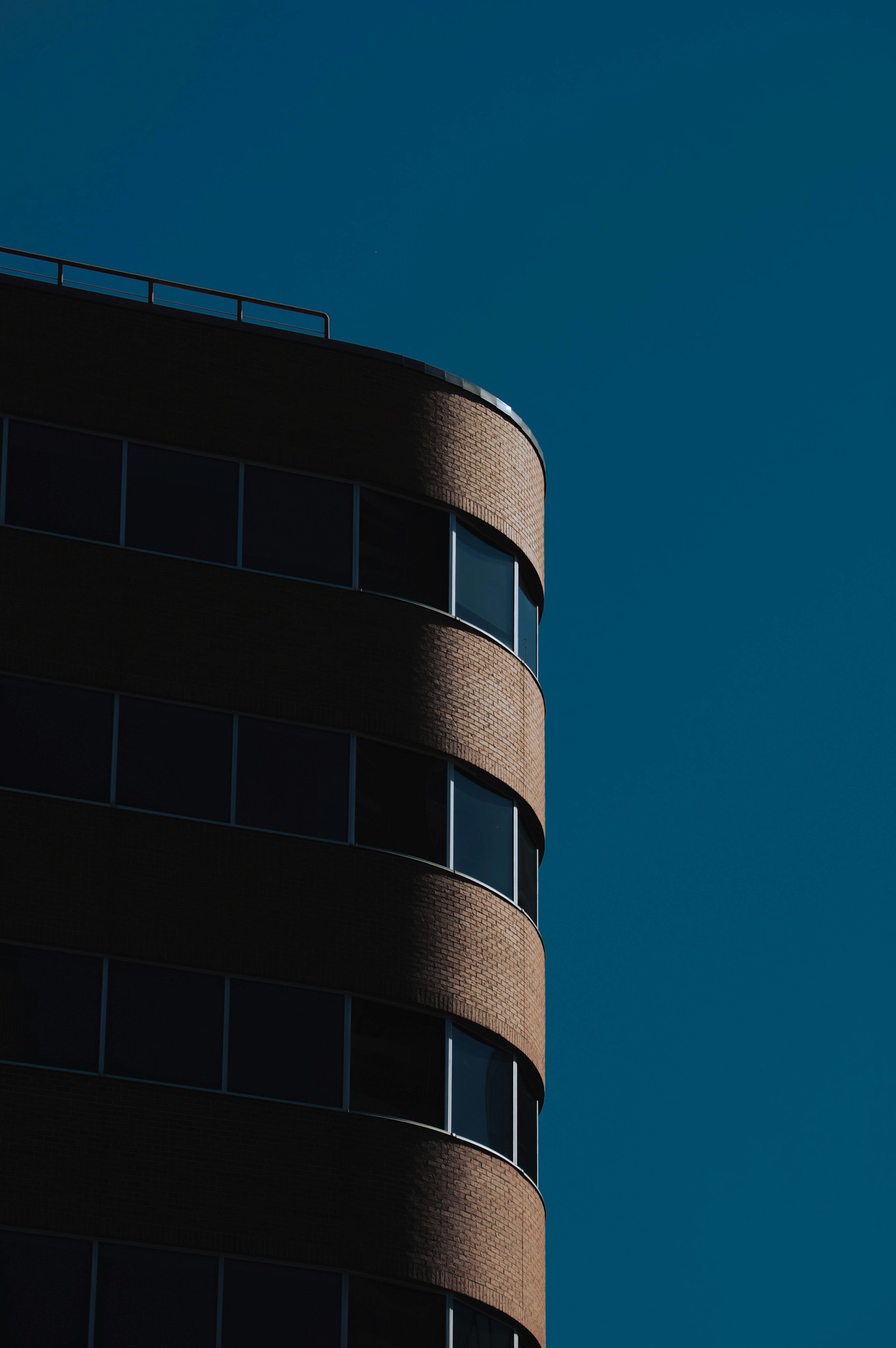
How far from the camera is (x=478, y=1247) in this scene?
2802 centimetres

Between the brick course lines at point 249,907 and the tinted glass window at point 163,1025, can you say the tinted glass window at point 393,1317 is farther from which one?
the brick course lines at point 249,907

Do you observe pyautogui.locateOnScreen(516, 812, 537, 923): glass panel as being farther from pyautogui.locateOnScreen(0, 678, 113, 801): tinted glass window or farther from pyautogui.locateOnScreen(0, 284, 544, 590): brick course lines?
pyautogui.locateOnScreen(0, 678, 113, 801): tinted glass window

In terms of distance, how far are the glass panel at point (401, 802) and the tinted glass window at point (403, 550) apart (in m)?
2.22

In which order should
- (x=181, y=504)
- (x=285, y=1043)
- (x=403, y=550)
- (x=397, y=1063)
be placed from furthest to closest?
(x=403, y=550)
(x=181, y=504)
(x=397, y=1063)
(x=285, y=1043)

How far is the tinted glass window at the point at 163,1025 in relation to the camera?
88.5 ft

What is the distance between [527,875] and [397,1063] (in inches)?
161

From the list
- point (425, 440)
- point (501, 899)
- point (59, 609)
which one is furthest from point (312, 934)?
point (425, 440)

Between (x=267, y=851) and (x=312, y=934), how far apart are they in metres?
1.14

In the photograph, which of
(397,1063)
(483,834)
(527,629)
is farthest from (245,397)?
(397,1063)

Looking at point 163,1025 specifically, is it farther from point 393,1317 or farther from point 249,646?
point 249,646

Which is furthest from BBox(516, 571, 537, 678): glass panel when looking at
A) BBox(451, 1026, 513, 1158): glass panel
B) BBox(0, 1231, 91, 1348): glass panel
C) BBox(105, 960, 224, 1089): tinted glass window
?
BBox(0, 1231, 91, 1348): glass panel

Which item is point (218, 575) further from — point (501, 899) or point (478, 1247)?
point (478, 1247)

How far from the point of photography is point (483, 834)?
30.4 m

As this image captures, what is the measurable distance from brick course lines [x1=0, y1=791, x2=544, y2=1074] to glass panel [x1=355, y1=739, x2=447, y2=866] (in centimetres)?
29
